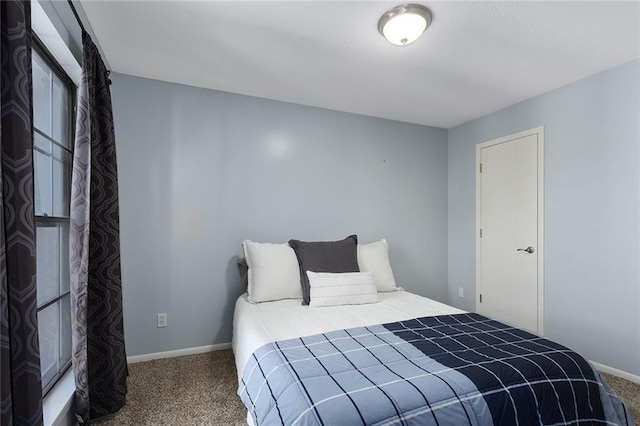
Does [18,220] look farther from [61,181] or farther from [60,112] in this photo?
[60,112]

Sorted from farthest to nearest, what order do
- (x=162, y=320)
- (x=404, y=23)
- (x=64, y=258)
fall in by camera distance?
(x=162, y=320) → (x=64, y=258) → (x=404, y=23)

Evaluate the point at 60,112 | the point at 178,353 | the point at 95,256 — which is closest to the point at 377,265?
→ the point at 178,353

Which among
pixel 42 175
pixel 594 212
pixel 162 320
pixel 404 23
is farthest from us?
pixel 162 320

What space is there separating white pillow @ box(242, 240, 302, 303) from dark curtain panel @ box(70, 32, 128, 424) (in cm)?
92

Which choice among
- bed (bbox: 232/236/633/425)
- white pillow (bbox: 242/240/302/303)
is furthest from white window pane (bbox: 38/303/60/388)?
white pillow (bbox: 242/240/302/303)

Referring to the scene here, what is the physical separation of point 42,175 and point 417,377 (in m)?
2.09

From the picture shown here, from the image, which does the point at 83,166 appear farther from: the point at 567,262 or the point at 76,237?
the point at 567,262

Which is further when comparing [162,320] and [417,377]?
[162,320]

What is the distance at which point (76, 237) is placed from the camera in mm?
1610

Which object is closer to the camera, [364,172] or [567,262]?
[567,262]

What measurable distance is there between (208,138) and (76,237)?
4.78 ft

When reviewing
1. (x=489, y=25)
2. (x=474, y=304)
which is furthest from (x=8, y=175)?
(x=474, y=304)

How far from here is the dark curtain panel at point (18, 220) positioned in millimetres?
855

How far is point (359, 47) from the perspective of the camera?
2.15 m
